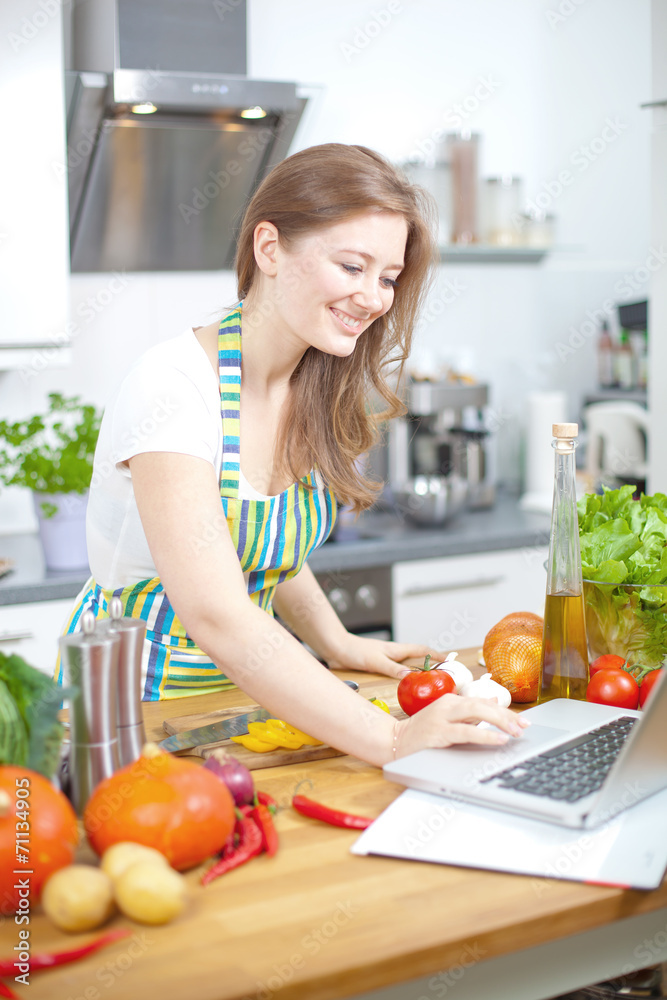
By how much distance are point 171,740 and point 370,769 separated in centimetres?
23

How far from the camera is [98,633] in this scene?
2.85 feet

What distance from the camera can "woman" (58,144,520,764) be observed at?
3.44 ft

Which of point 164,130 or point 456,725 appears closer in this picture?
point 456,725

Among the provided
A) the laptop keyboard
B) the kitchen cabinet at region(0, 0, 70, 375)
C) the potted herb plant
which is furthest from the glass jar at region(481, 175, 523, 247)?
the laptop keyboard

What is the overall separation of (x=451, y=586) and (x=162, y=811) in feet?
6.29

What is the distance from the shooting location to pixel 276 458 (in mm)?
1408

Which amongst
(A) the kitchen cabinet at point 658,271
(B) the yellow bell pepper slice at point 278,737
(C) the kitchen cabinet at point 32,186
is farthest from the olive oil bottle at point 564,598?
(C) the kitchen cabinet at point 32,186

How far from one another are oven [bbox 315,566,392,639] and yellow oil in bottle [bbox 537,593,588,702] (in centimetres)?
133

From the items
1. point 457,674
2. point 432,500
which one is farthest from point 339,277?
point 432,500

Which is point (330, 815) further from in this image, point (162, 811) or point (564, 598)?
point (564, 598)

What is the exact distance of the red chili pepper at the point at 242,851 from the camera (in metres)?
0.80

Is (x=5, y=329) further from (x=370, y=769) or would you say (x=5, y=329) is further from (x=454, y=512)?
(x=370, y=769)

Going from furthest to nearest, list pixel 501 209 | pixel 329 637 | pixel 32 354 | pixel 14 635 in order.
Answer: pixel 501 209, pixel 32 354, pixel 14 635, pixel 329 637

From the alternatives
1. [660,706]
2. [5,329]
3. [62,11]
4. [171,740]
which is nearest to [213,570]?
[171,740]
